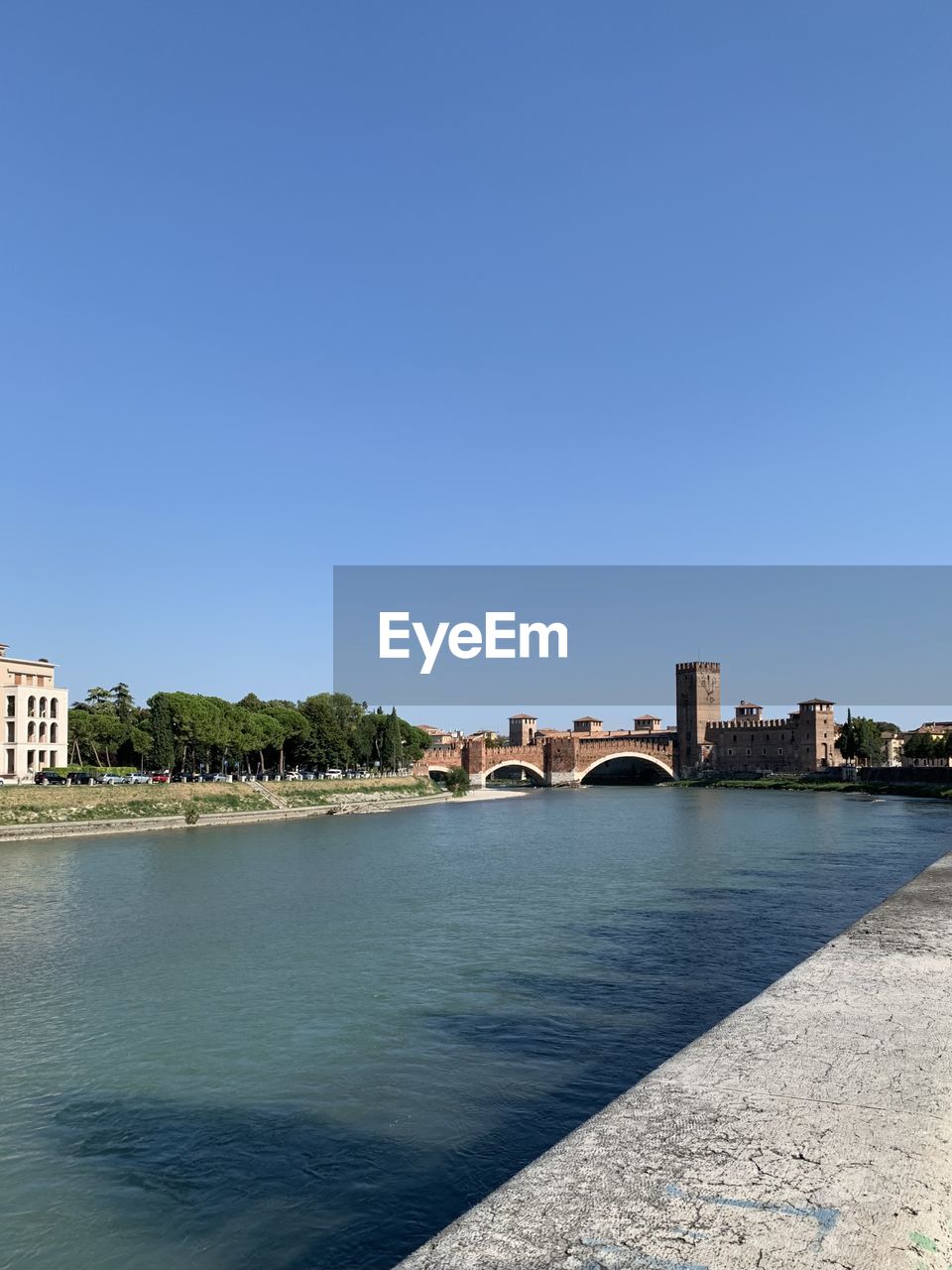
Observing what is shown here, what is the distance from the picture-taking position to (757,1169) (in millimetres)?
4312

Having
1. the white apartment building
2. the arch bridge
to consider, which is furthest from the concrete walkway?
the arch bridge

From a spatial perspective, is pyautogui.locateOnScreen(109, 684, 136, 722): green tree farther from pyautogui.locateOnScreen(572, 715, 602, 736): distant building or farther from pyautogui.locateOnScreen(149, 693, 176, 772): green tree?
pyautogui.locateOnScreen(572, 715, 602, 736): distant building

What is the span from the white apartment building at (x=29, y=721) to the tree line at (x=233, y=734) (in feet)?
16.2

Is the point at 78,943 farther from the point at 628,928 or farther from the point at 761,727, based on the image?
the point at 761,727


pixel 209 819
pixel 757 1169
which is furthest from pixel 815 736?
pixel 757 1169

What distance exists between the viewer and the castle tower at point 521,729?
15962 cm

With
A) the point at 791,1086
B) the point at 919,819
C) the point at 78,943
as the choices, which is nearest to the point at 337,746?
the point at 919,819

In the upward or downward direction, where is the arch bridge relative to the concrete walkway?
downward

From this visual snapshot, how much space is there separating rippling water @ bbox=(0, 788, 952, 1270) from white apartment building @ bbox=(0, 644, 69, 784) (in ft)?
101

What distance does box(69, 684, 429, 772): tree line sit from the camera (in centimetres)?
6009

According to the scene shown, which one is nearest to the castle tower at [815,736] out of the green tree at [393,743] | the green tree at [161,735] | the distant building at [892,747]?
the distant building at [892,747]

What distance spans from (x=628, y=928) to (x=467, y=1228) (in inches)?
679

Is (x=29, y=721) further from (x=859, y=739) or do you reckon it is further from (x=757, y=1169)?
(x=859, y=739)

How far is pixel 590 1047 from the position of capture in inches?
473
